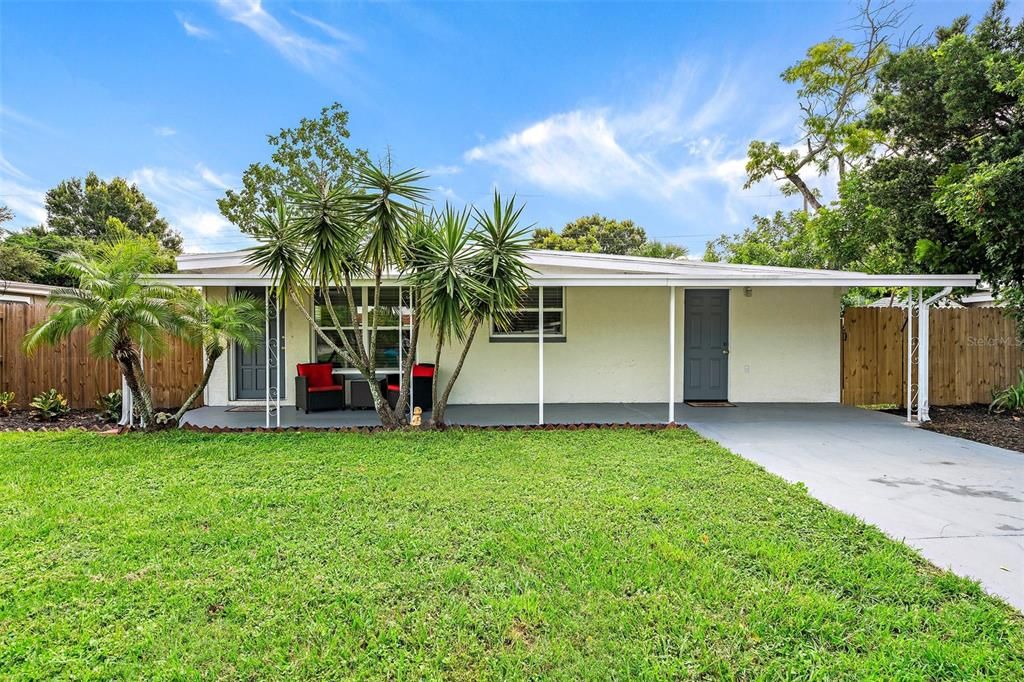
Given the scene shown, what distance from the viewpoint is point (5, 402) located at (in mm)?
7949

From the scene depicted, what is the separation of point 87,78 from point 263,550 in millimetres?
14641

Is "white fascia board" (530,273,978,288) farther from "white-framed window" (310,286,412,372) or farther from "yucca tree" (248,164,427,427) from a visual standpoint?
"white-framed window" (310,286,412,372)

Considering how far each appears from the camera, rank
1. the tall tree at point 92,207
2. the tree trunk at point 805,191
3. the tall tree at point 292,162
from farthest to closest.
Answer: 1. the tall tree at point 92,207
2. the tall tree at point 292,162
3. the tree trunk at point 805,191

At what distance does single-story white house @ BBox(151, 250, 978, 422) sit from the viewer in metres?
8.73

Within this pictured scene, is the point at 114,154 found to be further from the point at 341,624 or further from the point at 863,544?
the point at 863,544

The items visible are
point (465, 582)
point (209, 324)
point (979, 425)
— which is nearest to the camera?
point (465, 582)

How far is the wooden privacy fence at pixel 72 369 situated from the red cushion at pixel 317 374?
2.07 metres

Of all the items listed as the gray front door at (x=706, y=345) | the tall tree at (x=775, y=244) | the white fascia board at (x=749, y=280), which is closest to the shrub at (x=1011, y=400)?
the white fascia board at (x=749, y=280)

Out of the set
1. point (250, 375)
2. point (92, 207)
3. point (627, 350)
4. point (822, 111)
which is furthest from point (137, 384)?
point (92, 207)

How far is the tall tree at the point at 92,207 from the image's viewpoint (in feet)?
84.7

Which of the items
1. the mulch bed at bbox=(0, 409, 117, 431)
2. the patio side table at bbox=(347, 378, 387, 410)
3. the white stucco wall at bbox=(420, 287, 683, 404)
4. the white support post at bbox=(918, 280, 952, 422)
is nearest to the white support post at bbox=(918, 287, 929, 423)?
the white support post at bbox=(918, 280, 952, 422)

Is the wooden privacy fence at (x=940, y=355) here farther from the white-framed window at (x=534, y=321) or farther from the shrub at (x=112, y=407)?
the shrub at (x=112, y=407)

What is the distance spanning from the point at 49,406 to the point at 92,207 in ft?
83.7

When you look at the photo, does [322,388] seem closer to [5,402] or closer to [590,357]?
[590,357]
